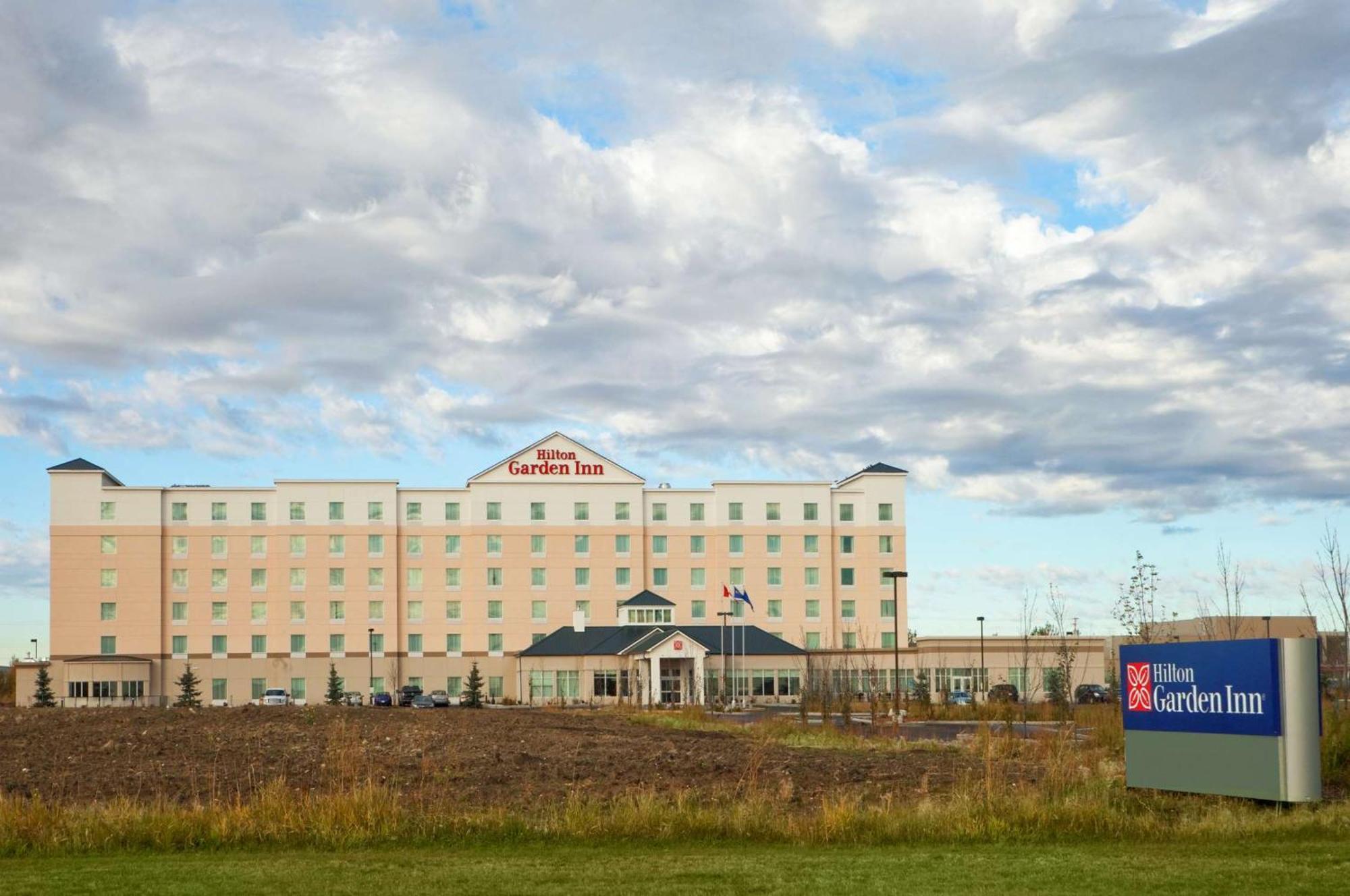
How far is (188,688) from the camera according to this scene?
99.2 metres

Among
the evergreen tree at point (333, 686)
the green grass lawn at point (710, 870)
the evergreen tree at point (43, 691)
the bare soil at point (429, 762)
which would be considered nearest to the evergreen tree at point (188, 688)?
the evergreen tree at point (43, 691)

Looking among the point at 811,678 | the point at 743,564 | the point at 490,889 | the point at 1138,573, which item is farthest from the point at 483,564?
the point at 490,889

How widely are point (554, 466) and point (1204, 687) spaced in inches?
3613

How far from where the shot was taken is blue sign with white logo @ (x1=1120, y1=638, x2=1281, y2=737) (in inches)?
757

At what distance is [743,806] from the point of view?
18.2 metres

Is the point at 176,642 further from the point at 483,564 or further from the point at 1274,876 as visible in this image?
the point at 1274,876

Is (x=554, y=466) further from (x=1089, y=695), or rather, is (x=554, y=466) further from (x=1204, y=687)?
(x=1204, y=687)

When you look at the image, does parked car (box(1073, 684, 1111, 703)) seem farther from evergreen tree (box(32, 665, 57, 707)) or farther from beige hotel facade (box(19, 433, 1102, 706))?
evergreen tree (box(32, 665, 57, 707))

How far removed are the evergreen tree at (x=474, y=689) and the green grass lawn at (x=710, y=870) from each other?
246ft

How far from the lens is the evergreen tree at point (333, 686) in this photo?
9800 cm

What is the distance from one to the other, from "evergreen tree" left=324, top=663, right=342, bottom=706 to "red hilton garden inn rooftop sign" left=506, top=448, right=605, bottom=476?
19510mm

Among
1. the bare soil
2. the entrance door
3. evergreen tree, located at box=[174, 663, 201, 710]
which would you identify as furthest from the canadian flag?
evergreen tree, located at box=[174, 663, 201, 710]

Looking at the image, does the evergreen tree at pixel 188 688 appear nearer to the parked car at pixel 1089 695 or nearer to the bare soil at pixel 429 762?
the parked car at pixel 1089 695

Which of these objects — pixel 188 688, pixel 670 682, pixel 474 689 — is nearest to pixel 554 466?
pixel 474 689
